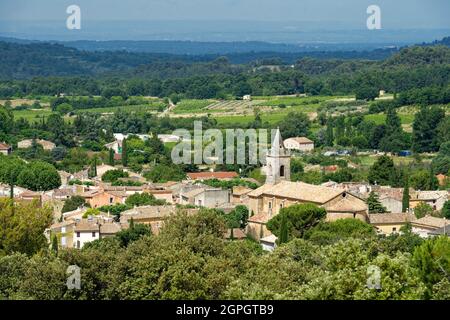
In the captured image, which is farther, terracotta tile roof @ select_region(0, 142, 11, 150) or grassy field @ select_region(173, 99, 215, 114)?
grassy field @ select_region(173, 99, 215, 114)

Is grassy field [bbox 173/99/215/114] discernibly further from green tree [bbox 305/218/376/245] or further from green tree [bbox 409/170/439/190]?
green tree [bbox 305/218/376/245]

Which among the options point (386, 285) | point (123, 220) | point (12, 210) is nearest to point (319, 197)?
point (123, 220)

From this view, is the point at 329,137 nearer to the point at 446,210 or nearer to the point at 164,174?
the point at 164,174

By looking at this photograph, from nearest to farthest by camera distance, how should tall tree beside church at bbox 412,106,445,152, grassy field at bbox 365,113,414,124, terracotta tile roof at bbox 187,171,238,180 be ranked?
terracotta tile roof at bbox 187,171,238,180, tall tree beside church at bbox 412,106,445,152, grassy field at bbox 365,113,414,124

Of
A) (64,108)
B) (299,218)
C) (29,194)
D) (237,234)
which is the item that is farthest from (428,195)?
(64,108)

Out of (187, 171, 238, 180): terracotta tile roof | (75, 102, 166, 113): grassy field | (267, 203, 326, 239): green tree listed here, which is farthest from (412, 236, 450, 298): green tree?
(75, 102, 166, 113): grassy field
